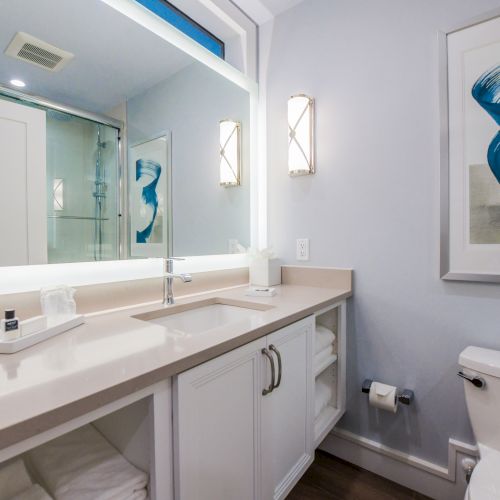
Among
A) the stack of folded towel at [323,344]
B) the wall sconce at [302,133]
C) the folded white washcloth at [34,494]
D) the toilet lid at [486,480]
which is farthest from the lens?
the wall sconce at [302,133]

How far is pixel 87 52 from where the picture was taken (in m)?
1.16

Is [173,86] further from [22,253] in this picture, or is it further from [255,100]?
[22,253]

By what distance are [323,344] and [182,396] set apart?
92 centimetres

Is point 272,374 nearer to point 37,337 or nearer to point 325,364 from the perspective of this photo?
point 325,364

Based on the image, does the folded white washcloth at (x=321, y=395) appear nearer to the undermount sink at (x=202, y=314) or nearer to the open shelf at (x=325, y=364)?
the open shelf at (x=325, y=364)

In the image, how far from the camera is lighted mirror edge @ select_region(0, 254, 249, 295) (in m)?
1.00

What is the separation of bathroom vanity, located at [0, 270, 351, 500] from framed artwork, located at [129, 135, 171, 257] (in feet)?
0.96

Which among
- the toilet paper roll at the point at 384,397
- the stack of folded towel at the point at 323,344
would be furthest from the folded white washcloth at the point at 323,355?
the toilet paper roll at the point at 384,397

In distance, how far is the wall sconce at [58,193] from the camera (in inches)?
42.4

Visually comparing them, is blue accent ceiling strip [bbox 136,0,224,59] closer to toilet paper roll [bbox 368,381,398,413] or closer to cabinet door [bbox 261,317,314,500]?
cabinet door [bbox 261,317,314,500]

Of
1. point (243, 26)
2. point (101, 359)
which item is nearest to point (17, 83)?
point (101, 359)

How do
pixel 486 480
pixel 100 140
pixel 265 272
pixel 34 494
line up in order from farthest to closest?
pixel 265 272 → pixel 100 140 → pixel 486 480 → pixel 34 494

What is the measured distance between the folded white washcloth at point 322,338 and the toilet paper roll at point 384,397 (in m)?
0.28

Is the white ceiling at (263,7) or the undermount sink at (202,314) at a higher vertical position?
the white ceiling at (263,7)
